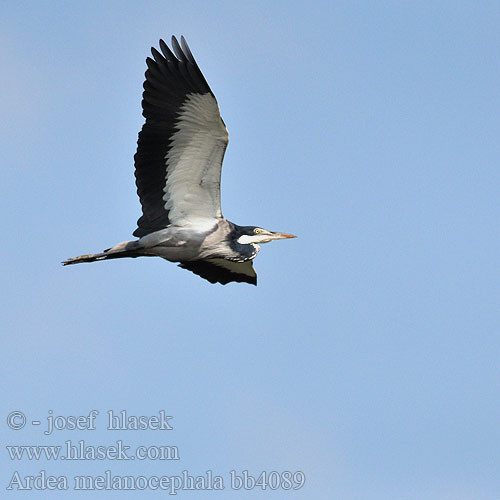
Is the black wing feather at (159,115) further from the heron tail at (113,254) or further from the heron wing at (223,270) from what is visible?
the heron wing at (223,270)

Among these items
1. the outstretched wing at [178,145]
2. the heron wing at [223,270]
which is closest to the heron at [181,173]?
the outstretched wing at [178,145]

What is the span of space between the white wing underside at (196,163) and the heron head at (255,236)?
0.57m

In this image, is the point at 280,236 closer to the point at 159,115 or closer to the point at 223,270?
the point at 223,270

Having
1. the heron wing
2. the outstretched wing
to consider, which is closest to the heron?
the outstretched wing

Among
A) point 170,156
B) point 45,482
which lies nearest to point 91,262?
point 170,156

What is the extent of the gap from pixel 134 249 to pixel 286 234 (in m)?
2.97

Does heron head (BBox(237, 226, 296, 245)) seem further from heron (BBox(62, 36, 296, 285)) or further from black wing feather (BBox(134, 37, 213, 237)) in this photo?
black wing feather (BBox(134, 37, 213, 237))

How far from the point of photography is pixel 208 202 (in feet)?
76.1

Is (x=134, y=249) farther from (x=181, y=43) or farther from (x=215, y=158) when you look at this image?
(x=181, y=43)

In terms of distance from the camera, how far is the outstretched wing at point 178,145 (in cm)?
2230

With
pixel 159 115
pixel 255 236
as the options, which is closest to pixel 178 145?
pixel 159 115

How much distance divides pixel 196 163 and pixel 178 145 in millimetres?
448

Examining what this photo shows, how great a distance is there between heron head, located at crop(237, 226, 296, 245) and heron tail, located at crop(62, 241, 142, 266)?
75.4 inches

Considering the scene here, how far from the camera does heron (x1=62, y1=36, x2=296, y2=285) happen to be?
2233 cm
